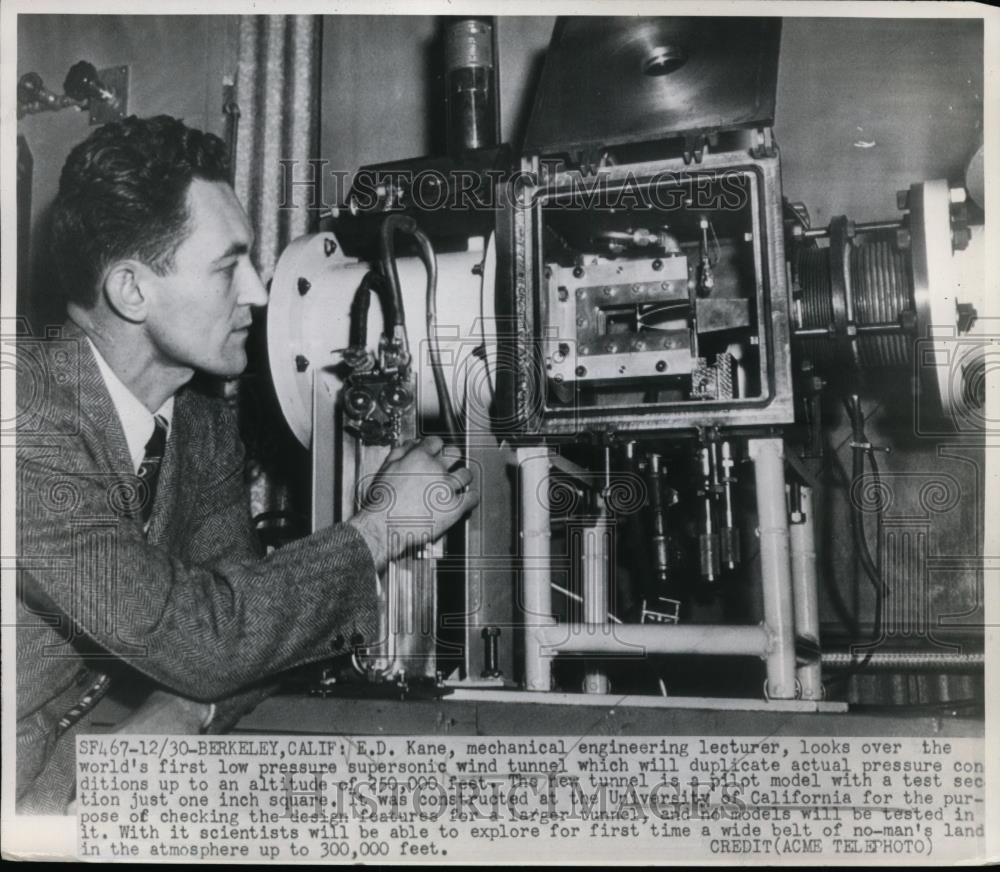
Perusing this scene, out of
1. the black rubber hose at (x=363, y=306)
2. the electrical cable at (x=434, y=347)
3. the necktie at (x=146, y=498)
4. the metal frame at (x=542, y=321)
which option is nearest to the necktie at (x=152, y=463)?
the necktie at (x=146, y=498)

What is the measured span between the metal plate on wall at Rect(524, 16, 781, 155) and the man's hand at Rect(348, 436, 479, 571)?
0.53m

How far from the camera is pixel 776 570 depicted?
4.10ft

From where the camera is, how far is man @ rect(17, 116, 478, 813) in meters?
1.22

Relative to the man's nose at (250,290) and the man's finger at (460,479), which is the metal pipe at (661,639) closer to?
the man's finger at (460,479)

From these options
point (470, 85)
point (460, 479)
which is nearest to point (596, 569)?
point (460, 479)

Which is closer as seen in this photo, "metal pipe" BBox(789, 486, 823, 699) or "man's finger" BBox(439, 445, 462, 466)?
"man's finger" BBox(439, 445, 462, 466)

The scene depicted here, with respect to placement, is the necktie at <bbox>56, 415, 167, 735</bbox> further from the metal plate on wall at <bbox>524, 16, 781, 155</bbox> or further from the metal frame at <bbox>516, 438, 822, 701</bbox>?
the metal plate on wall at <bbox>524, 16, 781, 155</bbox>

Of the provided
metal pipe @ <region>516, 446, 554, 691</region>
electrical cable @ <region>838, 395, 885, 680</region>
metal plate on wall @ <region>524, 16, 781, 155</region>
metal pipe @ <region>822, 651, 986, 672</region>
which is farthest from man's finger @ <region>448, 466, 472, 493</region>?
metal pipe @ <region>822, 651, 986, 672</region>

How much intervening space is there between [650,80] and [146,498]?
3.41ft

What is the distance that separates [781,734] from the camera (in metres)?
1.15

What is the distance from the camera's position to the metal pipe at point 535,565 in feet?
4.40

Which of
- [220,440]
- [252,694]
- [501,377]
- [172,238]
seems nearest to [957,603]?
[501,377]

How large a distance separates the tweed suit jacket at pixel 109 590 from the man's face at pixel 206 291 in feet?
0.44

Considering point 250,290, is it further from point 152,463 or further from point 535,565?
point 535,565
